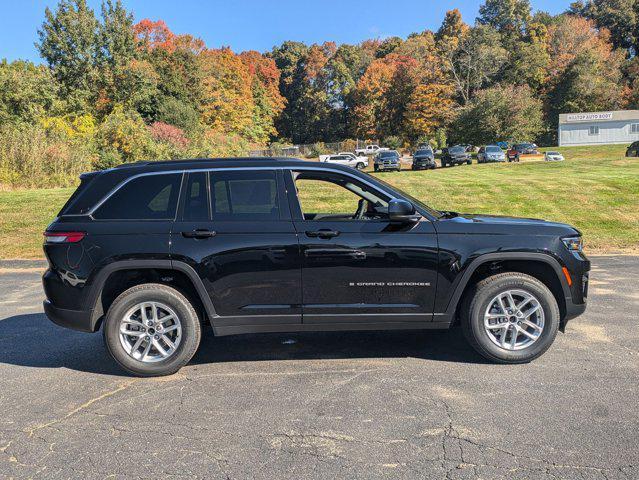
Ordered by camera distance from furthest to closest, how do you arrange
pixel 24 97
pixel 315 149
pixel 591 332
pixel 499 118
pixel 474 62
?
pixel 474 62, pixel 315 149, pixel 499 118, pixel 24 97, pixel 591 332

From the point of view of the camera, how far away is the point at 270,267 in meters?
4.41

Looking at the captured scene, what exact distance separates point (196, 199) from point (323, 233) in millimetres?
1177

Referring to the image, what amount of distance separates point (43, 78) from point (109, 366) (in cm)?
3983

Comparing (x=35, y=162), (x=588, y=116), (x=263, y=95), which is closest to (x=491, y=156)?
(x=588, y=116)

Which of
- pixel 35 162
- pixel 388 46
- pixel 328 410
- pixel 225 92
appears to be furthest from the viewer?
pixel 388 46

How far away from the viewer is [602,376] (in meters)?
4.26

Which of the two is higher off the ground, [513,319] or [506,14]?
[506,14]

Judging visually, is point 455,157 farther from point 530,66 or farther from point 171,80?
point 530,66

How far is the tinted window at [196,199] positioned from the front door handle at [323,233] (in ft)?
3.02

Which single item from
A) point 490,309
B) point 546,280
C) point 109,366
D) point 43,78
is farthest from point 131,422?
point 43,78

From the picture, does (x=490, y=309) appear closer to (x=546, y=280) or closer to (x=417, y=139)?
(x=546, y=280)

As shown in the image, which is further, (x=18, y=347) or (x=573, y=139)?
(x=573, y=139)

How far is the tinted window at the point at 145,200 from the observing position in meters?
4.54

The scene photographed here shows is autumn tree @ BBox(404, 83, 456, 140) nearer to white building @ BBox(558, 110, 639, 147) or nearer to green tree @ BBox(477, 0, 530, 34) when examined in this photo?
white building @ BBox(558, 110, 639, 147)
